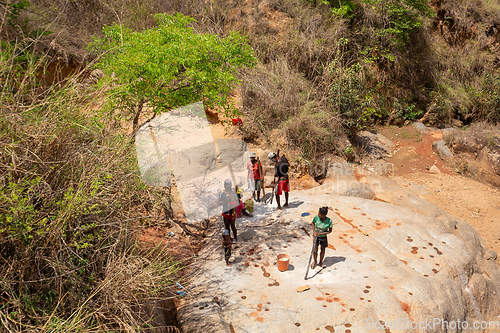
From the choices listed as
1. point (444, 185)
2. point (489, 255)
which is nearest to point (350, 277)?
point (489, 255)

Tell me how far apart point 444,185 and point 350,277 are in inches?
365

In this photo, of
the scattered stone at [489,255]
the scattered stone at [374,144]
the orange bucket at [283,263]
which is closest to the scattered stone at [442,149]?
the scattered stone at [374,144]

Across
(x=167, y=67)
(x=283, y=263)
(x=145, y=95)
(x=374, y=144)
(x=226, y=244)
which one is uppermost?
(x=167, y=67)

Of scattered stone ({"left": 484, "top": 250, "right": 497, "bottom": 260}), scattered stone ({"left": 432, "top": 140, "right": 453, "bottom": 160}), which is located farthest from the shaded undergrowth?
scattered stone ({"left": 432, "top": 140, "right": 453, "bottom": 160})

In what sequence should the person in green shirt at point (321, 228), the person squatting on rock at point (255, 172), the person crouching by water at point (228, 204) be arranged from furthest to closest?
1. the person squatting on rock at point (255, 172)
2. the person crouching by water at point (228, 204)
3. the person in green shirt at point (321, 228)

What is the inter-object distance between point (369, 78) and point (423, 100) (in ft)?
12.6

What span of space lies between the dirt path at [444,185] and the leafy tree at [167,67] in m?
9.15

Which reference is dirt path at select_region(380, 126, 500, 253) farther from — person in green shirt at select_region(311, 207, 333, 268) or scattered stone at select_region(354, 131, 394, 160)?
person in green shirt at select_region(311, 207, 333, 268)

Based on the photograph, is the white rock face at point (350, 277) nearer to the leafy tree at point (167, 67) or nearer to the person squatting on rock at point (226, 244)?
the person squatting on rock at point (226, 244)

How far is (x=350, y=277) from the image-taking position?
5539 mm

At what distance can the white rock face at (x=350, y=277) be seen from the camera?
4.58 metres

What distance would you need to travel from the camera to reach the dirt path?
1070 cm

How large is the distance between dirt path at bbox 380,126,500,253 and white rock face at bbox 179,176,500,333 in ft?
9.80

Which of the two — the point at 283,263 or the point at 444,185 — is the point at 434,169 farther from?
the point at 283,263
